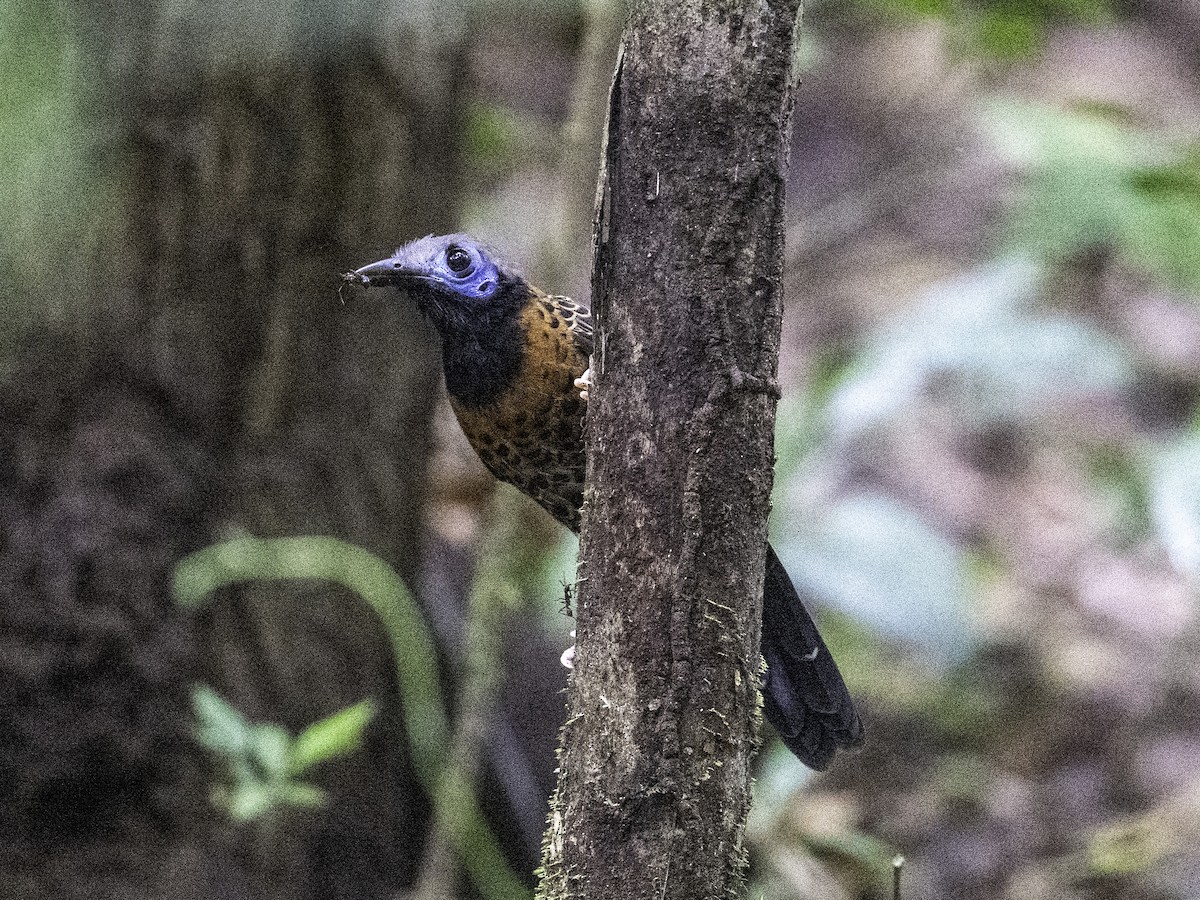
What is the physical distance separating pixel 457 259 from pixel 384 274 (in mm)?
179

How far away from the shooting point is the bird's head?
297cm

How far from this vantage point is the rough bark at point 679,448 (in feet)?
6.24

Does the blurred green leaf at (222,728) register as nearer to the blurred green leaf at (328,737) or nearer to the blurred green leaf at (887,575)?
the blurred green leaf at (328,737)

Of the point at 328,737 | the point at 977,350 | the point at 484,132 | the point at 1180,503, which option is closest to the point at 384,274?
the point at 328,737

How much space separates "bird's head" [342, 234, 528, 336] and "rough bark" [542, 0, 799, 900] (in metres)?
1.05

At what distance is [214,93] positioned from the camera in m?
3.90

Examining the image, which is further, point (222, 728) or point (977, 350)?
point (977, 350)

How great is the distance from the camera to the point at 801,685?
2.91m

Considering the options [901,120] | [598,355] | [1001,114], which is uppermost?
[901,120]

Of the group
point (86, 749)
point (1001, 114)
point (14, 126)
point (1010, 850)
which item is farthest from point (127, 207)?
point (1010, 850)

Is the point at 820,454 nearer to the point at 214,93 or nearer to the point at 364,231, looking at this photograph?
the point at 364,231

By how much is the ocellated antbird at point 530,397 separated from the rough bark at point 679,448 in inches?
33.9

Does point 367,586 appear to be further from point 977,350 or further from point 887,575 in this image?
point 977,350

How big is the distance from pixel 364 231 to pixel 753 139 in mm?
2432
